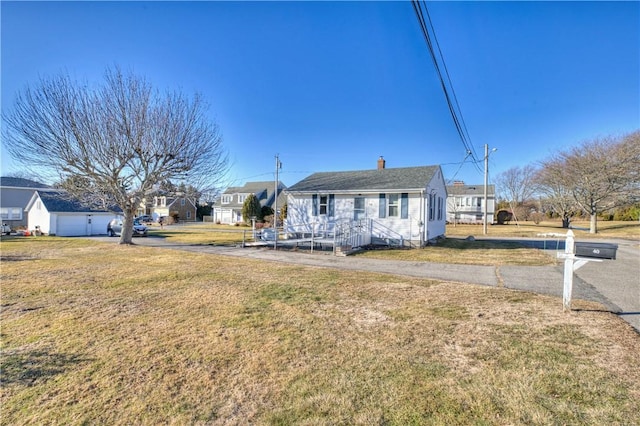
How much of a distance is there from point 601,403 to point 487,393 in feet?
3.18

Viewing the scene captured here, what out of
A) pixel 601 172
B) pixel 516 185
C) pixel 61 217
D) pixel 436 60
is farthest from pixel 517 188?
pixel 61 217

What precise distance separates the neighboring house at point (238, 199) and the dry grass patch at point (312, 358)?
35.7m

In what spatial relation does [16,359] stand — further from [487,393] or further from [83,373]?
[487,393]

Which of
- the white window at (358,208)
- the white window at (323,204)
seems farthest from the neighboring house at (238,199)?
the white window at (358,208)

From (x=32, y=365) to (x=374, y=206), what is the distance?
14749mm

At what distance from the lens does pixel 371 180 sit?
1786 cm

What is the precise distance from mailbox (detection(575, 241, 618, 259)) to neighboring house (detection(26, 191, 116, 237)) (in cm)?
2757

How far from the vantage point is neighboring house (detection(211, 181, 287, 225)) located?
4231 cm

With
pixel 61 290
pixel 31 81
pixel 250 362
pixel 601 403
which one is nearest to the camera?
pixel 601 403

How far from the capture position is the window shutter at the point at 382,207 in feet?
53.5

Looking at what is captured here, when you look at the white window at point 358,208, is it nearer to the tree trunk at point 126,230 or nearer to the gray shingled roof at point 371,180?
the gray shingled roof at point 371,180

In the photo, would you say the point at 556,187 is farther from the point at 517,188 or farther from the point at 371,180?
the point at 371,180

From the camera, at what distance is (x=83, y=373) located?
127 inches

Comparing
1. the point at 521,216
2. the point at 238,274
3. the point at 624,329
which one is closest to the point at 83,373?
the point at 238,274
